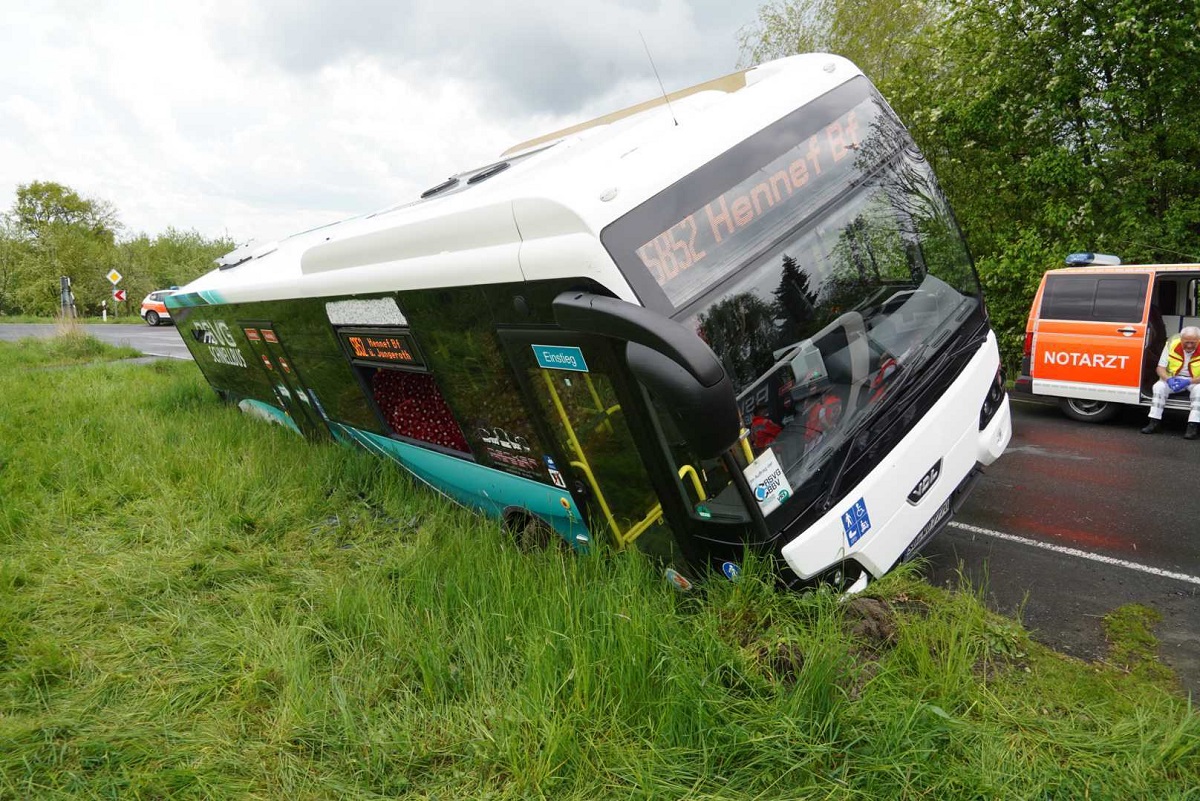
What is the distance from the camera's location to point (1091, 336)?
8594mm

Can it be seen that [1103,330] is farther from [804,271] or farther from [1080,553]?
Answer: [804,271]

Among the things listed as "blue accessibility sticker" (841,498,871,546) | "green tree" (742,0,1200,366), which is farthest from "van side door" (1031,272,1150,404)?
"blue accessibility sticker" (841,498,871,546)

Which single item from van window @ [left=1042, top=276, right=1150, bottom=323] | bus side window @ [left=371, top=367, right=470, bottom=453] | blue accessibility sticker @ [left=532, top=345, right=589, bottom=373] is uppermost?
blue accessibility sticker @ [left=532, top=345, right=589, bottom=373]

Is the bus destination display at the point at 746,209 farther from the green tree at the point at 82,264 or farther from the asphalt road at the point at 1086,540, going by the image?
the green tree at the point at 82,264

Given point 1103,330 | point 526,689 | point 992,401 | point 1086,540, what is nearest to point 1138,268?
point 1103,330

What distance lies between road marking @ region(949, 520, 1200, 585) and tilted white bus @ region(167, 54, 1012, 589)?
1143 millimetres

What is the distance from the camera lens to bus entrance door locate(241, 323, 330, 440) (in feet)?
23.9

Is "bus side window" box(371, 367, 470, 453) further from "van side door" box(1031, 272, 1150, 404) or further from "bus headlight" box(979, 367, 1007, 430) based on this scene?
"van side door" box(1031, 272, 1150, 404)

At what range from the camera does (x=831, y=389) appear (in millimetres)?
3576

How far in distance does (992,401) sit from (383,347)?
4024mm

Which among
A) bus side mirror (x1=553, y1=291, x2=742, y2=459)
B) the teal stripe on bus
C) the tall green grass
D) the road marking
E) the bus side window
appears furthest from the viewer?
the bus side window

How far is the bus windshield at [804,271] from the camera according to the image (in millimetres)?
3318

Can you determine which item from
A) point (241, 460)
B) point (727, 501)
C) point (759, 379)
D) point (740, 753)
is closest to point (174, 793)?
point (740, 753)

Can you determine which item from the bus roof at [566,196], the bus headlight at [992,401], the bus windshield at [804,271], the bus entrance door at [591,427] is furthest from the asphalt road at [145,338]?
the bus headlight at [992,401]
